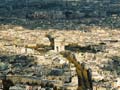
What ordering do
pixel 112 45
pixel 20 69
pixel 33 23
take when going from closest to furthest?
pixel 20 69 < pixel 112 45 < pixel 33 23

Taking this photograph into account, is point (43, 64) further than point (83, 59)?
No

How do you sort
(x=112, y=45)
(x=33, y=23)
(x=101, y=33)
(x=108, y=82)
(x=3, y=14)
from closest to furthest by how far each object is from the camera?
(x=108, y=82), (x=112, y=45), (x=101, y=33), (x=33, y=23), (x=3, y=14)

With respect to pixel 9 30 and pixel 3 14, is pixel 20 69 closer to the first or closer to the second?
pixel 9 30

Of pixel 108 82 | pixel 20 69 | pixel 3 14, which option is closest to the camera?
pixel 108 82

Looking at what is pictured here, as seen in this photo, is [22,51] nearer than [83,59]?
No

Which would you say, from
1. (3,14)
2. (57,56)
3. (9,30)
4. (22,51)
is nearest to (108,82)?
(57,56)

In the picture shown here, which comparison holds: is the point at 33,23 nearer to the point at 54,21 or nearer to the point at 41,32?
the point at 54,21

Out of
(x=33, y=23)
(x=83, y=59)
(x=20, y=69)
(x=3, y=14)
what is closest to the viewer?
(x=20, y=69)

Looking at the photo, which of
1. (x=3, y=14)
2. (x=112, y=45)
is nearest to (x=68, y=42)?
(x=112, y=45)
